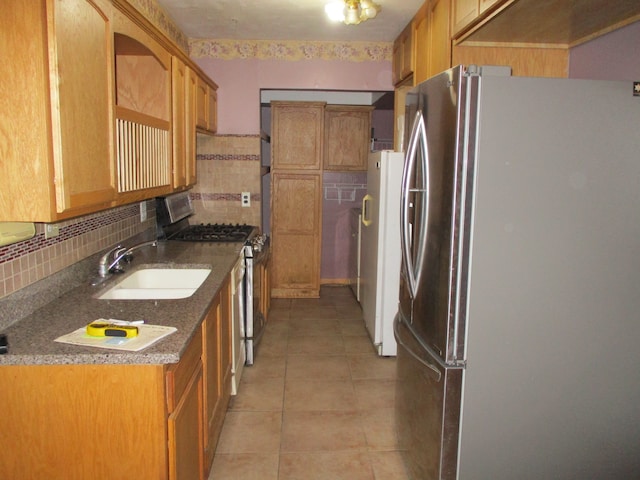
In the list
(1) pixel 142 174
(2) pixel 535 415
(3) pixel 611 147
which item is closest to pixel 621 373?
(2) pixel 535 415

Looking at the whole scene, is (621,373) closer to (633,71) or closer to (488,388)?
(488,388)

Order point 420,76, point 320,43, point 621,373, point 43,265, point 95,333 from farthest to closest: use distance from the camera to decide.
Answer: point 320,43
point 420,76
point 43,265
point 621,373
point 95,333

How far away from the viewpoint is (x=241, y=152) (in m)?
4.77

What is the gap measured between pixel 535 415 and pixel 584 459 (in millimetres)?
263

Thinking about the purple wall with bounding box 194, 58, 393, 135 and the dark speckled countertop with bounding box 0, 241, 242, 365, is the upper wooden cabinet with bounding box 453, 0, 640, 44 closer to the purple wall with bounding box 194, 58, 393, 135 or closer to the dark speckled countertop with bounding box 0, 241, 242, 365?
the dark speckled countertop with bounding box 0, 241, 242, 365

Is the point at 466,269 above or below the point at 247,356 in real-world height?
above

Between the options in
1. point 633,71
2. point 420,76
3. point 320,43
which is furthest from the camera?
point 320,43

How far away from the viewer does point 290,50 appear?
465cm

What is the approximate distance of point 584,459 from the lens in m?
1.93

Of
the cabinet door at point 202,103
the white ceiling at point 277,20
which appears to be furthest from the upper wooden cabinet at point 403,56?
the cabinet door at point 202,103

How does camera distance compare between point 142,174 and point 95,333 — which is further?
point 142,174

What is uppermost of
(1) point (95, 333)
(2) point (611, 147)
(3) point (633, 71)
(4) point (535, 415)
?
(3) point (633, 71)

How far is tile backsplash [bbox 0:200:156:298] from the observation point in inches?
73.2

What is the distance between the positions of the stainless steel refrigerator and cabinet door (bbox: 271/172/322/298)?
3.40 meters
